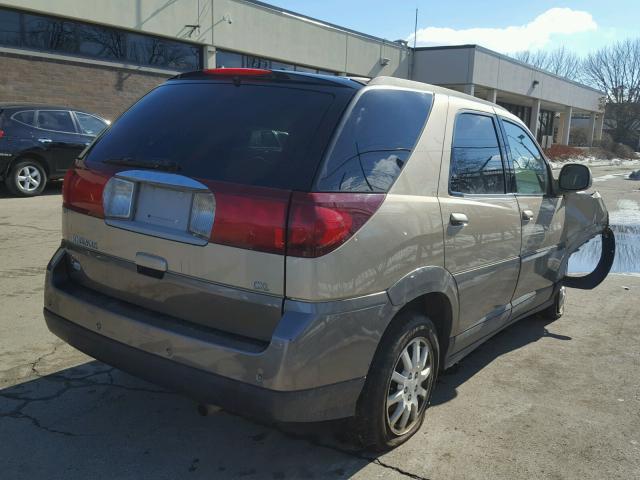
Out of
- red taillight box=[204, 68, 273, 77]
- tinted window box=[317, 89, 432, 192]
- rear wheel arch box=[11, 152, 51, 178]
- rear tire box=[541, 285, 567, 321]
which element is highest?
red taillight box=[204, 68, 273, 77]

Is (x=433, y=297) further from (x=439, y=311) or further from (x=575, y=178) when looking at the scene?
(x=575, y=178)

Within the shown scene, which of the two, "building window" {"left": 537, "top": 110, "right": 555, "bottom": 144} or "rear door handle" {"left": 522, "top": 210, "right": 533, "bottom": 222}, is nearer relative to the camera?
"rear door handle" {"left": 522, "top": 210, "right": 533, "bottom": 222}

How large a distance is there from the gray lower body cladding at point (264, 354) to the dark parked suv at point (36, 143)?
9057 mm

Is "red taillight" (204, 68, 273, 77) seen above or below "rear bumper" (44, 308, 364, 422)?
above

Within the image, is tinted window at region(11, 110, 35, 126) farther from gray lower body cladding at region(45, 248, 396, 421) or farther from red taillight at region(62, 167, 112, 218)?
gray lower body cladding at region(45, 248, 396, 421)

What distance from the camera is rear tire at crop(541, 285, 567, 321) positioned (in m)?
5.16

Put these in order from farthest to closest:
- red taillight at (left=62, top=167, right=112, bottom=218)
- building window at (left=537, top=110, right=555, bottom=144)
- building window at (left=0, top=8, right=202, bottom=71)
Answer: building window at (left=537, top=110, right=555, bottom=144) < building window at (left=0, top=8, right=202, bottom=71) < red taillight at (left=62, top=167, right=112, bottom=218)

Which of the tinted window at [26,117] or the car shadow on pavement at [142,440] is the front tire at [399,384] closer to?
the car shadow on pavement at [142,440]

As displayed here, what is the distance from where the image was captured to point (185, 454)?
288cm

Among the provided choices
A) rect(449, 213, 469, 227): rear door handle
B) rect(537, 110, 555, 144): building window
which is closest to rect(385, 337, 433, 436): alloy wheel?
rect(449, 213, 469, 227): rear door handle

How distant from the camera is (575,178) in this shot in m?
4.56

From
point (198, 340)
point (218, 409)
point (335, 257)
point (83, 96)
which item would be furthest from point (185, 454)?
point (83, 96)

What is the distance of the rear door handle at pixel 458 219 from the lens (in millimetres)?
3080

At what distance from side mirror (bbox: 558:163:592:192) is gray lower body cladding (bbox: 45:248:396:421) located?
2641 millimetres
